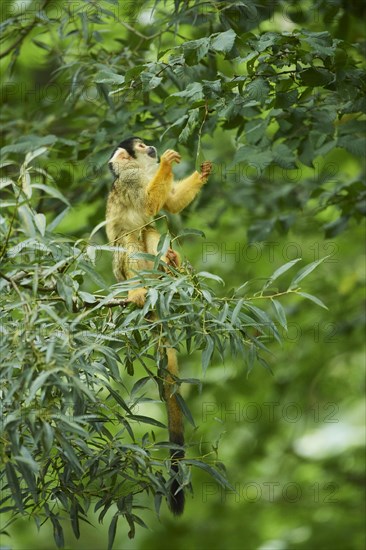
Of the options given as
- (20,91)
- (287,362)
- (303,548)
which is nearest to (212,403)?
(287,362)

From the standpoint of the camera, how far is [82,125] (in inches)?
221

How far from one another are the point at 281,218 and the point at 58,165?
4.69ft

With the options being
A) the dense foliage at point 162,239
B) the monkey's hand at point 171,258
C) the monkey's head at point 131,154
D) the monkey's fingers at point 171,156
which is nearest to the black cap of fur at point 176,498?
the dense foliage at point 162,239

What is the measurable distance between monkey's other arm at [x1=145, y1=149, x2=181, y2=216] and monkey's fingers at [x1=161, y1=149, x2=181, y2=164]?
0.02 meters

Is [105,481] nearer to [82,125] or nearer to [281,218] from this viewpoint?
[281,218]

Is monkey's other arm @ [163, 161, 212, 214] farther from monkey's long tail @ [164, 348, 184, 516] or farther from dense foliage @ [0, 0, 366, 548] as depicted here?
monkey's long tail @ [164, 348, 184, 516]

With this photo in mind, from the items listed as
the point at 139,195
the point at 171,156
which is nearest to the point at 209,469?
the point at 171,156

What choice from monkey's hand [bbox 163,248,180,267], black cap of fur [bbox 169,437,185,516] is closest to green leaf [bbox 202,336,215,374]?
black cap of fur [bbox 169,437,185,516]

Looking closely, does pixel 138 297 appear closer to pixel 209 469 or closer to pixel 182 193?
pixel 209 469

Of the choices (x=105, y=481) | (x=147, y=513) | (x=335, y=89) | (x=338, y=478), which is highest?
(x=335, y=89)

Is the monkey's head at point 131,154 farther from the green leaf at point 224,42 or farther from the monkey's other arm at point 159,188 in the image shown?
the green leaf at point 224,42

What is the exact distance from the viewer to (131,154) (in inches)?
175

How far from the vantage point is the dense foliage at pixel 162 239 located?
2.71m

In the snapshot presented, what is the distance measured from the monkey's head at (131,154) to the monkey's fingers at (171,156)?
362 mm
